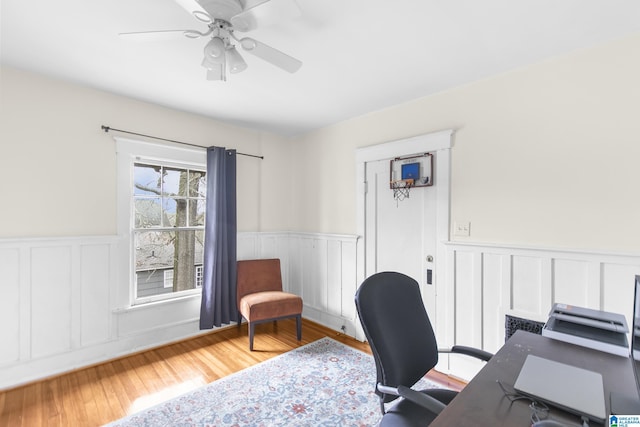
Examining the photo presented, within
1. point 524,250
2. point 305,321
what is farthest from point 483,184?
point 305,321

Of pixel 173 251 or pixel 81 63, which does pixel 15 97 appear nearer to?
pixel 81 63

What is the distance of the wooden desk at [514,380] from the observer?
0.89 m

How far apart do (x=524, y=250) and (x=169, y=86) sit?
10.4 feet

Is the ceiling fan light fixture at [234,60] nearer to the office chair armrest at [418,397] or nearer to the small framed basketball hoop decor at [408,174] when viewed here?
the small framed basketball hoop decor at [408,174]

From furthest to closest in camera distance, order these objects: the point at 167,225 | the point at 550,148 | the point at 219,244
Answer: the point at 219,244 → the point at 167,225 → the point at 550,148

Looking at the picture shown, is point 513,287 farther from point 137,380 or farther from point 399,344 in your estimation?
point 137,380

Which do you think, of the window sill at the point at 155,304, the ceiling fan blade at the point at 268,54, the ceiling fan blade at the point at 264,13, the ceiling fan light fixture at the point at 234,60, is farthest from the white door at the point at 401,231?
the window sill at the point at 155,304

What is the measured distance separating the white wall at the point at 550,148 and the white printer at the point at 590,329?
22.4 inches

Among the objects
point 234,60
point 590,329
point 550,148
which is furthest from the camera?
point 550,148

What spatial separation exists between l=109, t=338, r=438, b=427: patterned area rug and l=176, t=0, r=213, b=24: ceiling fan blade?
7.92 feet

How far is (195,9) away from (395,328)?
1801 millimetres

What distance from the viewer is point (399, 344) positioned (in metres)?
1.38

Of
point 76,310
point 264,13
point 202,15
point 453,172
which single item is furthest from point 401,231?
point 76,310

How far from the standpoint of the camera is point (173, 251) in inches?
126
